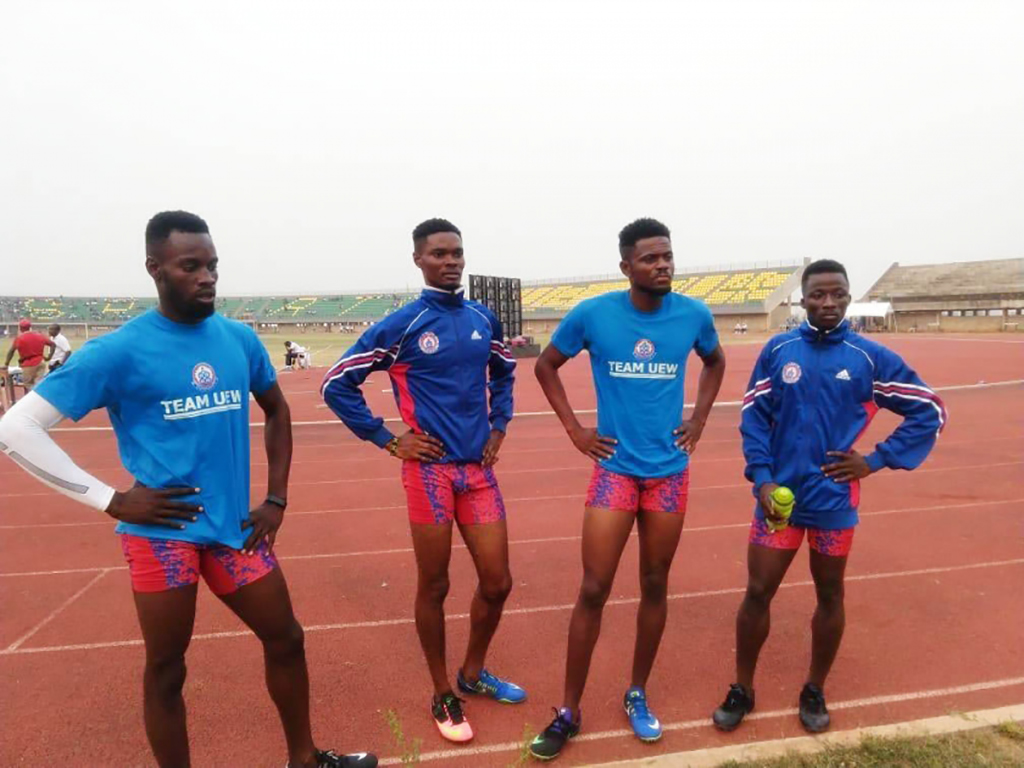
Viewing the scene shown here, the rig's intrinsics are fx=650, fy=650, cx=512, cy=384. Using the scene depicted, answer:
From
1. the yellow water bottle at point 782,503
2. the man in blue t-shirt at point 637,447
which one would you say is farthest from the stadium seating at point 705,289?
the yellow water bottle at point 782,503

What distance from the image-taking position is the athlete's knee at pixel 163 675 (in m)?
2.05

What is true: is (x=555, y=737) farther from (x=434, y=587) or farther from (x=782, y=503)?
(x=782, y=503)

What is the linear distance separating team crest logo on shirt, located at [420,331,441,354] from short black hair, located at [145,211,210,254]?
93 cm

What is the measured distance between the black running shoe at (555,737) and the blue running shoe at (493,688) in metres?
0.32

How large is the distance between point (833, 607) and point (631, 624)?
4.08 ft

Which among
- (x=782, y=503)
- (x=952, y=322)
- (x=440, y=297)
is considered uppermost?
(x=440, y=297)

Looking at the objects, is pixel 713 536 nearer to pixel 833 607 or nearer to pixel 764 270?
pixel 833 607

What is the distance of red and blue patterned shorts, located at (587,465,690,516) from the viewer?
104 inches

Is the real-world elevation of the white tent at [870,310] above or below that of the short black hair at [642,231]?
below

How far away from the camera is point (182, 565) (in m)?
2.02

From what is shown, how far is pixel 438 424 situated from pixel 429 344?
0.33m

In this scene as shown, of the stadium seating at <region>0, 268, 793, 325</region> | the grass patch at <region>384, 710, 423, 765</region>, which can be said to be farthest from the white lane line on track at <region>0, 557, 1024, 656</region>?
the stadium seating at <region>0, 268, 793, 325</region>

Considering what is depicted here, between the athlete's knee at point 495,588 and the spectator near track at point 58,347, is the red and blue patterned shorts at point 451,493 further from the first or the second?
the spectator near track at point 58,347

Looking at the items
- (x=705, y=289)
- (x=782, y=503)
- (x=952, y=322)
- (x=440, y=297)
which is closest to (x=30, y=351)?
(x=440, y=297)
